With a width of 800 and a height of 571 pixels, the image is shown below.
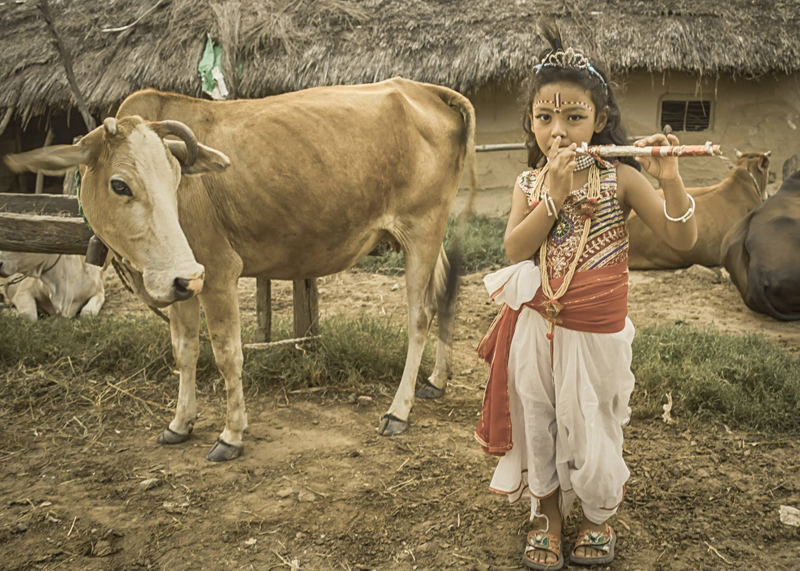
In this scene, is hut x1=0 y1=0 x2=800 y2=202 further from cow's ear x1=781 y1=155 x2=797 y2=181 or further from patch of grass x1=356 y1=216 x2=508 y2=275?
patch of grass x1=356 y1=216 x2=508 y2=275

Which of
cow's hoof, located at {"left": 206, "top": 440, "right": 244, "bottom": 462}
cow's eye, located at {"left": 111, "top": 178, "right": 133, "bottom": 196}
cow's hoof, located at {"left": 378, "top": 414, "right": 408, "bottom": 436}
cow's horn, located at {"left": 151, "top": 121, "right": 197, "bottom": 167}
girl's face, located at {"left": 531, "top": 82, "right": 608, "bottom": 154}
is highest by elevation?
girl's face, located at {"left": 531, "top": 82, "right": 608, "bottom": 154}

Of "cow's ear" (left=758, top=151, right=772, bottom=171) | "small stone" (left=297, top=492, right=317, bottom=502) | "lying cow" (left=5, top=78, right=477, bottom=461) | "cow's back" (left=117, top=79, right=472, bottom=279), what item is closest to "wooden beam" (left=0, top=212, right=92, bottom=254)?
"lying cow" (left=5, top=78, right=477, bottom=461)

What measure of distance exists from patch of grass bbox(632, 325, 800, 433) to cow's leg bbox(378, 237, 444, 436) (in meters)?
1.16

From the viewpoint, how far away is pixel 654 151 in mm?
1942

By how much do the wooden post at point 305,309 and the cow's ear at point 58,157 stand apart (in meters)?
1.78

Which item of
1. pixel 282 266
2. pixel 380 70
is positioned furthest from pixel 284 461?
pixel 380 70

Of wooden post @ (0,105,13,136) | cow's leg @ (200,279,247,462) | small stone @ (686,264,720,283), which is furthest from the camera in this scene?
wooden post @ (0,105,13,136)

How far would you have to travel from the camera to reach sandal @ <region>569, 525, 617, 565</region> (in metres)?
2.36

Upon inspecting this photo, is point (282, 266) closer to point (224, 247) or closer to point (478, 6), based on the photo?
point (224, 247)

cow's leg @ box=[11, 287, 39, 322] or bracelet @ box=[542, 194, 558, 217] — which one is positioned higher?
bracelet @ box=[542, 194, 558, 217]

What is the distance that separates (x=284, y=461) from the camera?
3246 millimetres

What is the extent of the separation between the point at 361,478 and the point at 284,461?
15.4 inches

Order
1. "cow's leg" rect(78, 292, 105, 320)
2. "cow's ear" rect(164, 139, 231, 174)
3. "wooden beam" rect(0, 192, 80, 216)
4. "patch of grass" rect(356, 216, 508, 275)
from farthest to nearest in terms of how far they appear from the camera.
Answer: "patch of grass" rect(356, 216, 508, 275), "cow's leg" rect(78, 292, 105, 320), "wooden beam" rect(0, 192, 80, 216), "cow's ear" rect(164, 139, 231, 174)

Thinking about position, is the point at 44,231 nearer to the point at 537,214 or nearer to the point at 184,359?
the point at 184,359
